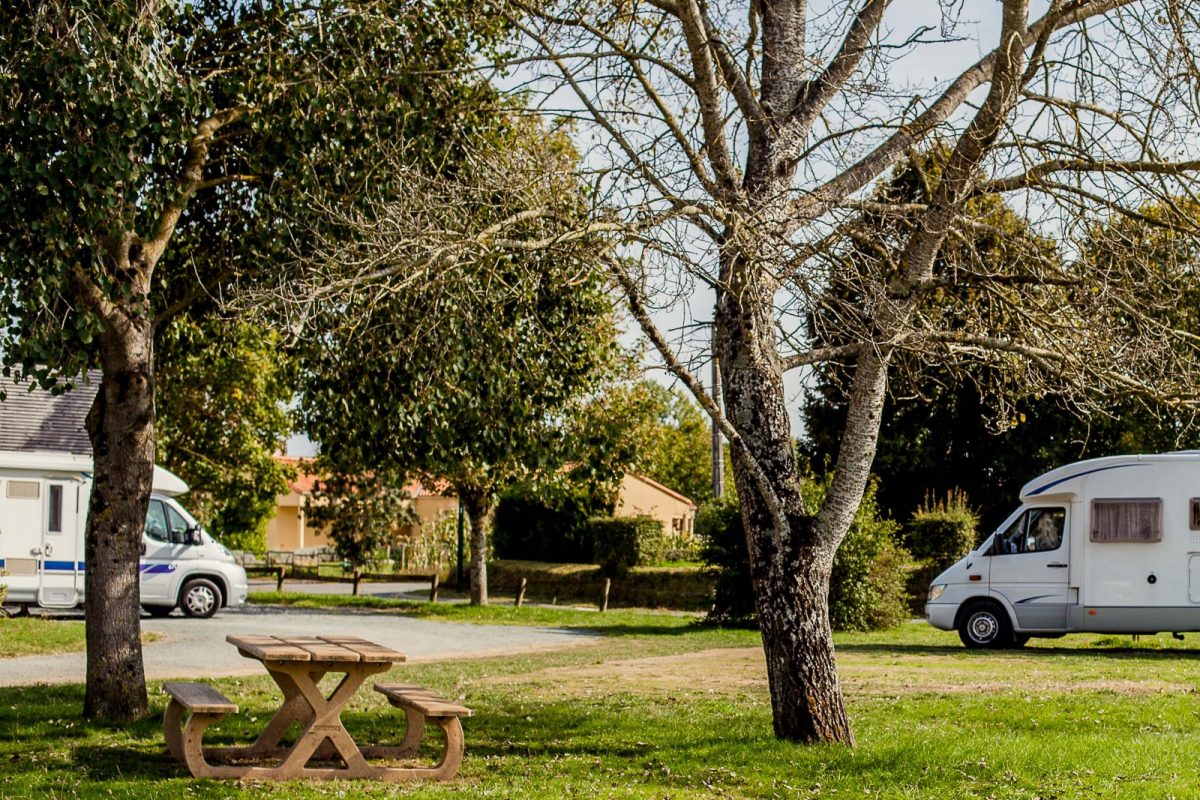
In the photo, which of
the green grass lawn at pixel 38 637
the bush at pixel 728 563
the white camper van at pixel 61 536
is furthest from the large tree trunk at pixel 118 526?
the bush at pixel 728 563

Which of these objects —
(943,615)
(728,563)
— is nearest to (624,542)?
(728,563)

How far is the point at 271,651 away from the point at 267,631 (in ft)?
43.0

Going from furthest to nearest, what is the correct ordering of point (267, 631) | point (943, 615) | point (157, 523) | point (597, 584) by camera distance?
point (597, 584) < point (157, 523) < point (267, 631) < point (943, 615)

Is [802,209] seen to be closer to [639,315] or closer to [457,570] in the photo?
[639,315]

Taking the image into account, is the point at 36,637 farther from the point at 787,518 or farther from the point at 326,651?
the point at 787,518

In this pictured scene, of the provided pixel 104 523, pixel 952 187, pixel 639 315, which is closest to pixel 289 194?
pixel 104 523

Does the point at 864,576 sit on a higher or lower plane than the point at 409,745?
higher

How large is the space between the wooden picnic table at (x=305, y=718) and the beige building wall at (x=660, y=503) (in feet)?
138

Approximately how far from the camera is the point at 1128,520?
18.8m

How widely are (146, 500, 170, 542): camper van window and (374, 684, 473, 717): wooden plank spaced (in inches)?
575

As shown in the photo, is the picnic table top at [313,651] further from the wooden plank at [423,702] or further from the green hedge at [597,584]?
the green hedge at [597,584]

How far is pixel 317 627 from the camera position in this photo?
21.5m

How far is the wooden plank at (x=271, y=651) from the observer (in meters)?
8.16

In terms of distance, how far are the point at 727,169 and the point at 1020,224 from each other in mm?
2400
